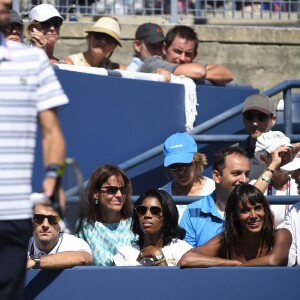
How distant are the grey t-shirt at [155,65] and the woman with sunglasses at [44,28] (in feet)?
3.55

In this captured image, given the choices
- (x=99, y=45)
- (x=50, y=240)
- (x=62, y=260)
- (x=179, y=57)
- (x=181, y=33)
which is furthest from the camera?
(x=179, y=57)

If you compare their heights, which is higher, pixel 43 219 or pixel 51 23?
pixel 51 23

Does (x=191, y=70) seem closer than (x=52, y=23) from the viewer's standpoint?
No

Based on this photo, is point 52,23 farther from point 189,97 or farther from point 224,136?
point 224,136

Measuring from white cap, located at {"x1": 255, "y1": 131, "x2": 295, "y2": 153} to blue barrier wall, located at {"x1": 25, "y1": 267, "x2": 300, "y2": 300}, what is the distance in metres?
1.45

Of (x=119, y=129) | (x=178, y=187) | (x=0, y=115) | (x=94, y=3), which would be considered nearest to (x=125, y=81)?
(x=119, y=129)

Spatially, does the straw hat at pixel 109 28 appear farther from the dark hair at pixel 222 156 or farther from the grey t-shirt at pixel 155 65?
the dark hair at pixel 222 156

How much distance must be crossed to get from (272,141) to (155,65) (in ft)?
6.59

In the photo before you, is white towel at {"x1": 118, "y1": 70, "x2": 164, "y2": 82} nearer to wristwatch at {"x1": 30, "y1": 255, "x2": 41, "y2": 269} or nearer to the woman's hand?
the woman's hand

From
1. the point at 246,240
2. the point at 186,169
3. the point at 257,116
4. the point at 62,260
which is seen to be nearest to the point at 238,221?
the point at 246,240

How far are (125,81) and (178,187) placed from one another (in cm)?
143

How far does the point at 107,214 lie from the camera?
7.71 m

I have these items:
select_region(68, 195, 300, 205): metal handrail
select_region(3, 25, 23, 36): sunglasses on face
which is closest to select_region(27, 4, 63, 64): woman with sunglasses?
select_region(3, 25, 23, 36): sunglasses on face

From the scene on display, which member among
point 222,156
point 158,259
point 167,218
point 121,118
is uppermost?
point 121,118
